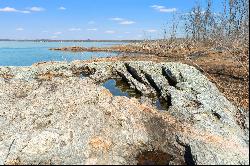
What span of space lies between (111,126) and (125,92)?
34.0 feet

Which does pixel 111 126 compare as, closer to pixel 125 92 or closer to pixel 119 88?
pixel 125 92

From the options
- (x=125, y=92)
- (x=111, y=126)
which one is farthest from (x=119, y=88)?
(x=111, y=126)

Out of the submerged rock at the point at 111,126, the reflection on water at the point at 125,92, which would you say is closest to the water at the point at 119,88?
the reflection on water at the point at 125,92

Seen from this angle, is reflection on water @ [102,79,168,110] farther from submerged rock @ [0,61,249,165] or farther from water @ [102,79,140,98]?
submerged rock @ [0,61,249,165]

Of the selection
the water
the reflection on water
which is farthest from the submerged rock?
the water

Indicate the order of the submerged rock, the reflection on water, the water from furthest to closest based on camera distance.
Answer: the water, the reflection on water, the submerged rock

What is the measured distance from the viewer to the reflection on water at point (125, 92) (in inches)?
964

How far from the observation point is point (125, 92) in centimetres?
2852

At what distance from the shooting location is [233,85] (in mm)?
26203

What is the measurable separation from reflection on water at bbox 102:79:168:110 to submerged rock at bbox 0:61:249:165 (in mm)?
702

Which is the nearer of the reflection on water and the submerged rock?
the submerged rock

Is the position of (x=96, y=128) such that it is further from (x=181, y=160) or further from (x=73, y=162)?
(x=181, y=160)

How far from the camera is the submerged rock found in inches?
632

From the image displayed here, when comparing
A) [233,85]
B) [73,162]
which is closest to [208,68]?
[233,85]
